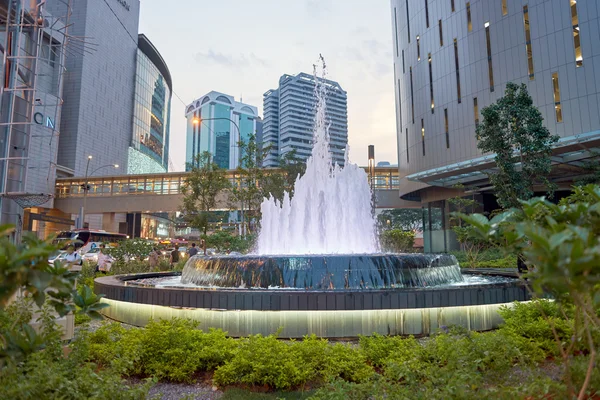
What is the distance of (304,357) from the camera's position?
5.00 meters

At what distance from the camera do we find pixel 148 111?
3054 inches

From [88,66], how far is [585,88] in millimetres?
57547

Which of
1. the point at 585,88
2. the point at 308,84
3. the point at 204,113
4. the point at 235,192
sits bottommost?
the point at 235,192

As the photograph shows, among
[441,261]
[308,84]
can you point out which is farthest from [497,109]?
[308,84]

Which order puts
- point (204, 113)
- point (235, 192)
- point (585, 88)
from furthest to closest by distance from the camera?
point (204, 113) < point (235, 192) < point (585, 88)

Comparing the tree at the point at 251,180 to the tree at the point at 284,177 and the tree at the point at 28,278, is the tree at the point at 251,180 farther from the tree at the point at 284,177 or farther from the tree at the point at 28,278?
the tree at the point at 28,278

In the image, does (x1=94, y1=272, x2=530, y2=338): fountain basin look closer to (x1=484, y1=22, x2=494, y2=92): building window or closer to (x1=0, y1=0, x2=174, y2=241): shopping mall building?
(x1=484, y1=22, x2=494, y2=92): building window

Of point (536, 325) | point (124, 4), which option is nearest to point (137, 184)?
point (124, 4)

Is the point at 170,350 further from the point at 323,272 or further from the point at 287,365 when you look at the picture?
the point at 323,272

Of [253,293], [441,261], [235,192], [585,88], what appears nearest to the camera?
[253,293]

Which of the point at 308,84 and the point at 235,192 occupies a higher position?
the point at 308,84

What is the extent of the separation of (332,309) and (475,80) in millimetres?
25859

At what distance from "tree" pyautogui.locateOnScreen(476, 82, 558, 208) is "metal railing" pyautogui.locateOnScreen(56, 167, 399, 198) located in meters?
30.3

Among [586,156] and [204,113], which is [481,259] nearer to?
[586,156]
